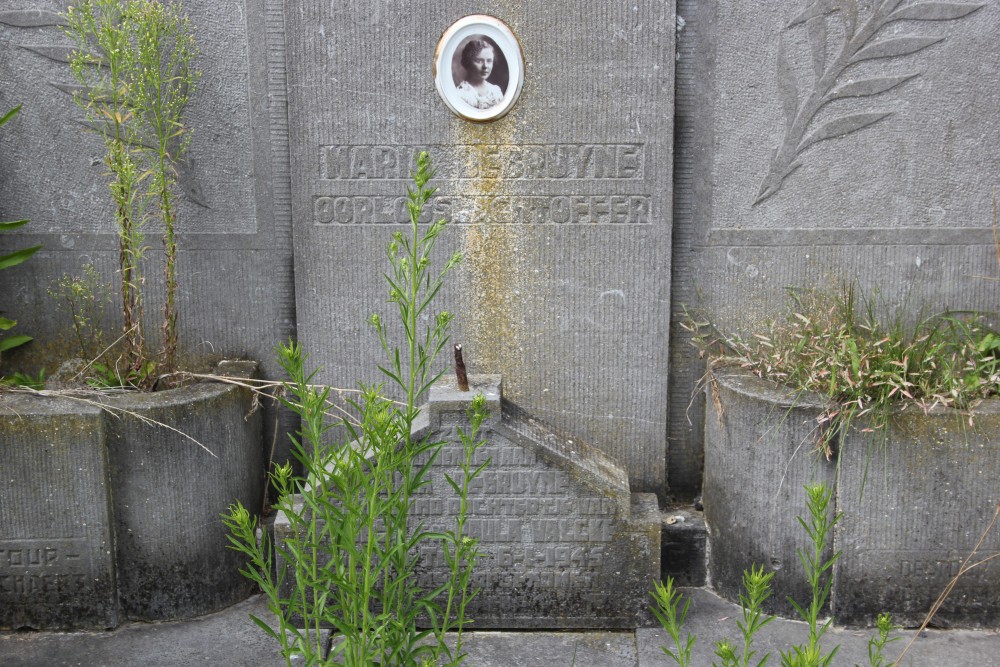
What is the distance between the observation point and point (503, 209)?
4066mm

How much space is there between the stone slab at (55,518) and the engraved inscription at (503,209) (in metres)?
1.25

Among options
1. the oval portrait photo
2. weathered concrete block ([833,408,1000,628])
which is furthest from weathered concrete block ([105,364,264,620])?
weathered concrete block ([833,408,1000,628])

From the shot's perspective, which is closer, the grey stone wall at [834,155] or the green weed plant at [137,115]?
the green weed plant at [137,115]

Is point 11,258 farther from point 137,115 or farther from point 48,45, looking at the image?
point 48,45

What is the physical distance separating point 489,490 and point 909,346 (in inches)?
68.3

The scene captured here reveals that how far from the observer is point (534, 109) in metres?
4.00

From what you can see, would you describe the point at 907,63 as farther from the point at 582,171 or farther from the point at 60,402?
the point at 60,402

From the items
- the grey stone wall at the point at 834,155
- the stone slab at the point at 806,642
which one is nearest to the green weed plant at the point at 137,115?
the grey stone wall at the point at 834,155

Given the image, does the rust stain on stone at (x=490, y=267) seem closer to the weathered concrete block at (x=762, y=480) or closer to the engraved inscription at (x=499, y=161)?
the engraved inscription at (x=499, y=161)

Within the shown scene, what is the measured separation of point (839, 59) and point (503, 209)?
5.01ft

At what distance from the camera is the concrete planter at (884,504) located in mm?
3602

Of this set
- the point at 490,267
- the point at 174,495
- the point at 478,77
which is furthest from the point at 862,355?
the point at 174,495

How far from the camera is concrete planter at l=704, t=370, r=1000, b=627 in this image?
360cm

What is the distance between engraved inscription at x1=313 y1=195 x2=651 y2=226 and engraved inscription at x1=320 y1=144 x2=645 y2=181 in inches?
3.6
